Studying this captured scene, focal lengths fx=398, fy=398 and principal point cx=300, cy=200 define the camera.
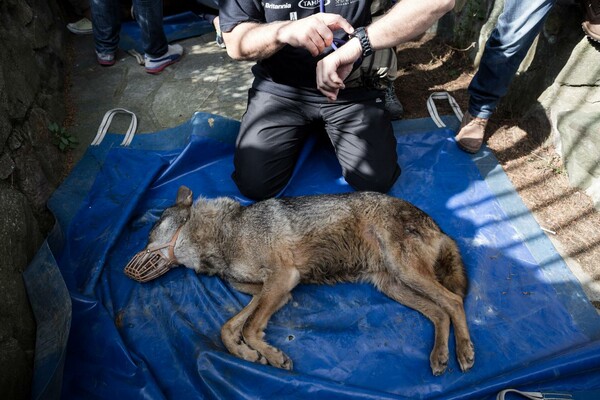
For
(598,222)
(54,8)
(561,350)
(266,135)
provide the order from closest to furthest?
1. (561,350)
2. (598,222)
3. (266,135)
4. (54,8)

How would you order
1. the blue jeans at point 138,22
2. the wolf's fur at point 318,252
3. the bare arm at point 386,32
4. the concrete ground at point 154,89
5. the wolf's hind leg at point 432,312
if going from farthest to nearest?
the blue jeans at point 138,22 → the concrete ground at point 154,89 → the wolf's fur at point 318,252 → the bare arm at point 386,32 → the wolf's hind leg at point 432,312

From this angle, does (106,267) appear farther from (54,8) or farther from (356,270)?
(54,8)

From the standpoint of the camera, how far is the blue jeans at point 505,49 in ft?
11.9

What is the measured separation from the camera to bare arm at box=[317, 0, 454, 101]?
Answer: 9.45 ft

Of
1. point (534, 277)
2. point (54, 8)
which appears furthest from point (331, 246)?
point (54, 8)

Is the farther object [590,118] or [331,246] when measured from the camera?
[590,118]

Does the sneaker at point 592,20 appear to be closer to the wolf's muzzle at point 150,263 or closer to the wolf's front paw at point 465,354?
the wolf's front paw at point 465,354

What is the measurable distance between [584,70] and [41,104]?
18.9ft

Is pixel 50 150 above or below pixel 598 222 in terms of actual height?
above

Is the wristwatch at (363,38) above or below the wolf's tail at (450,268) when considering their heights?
above

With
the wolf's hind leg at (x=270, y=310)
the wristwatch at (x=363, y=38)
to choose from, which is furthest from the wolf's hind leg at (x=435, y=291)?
the wristwatch at (x=363, y=38)

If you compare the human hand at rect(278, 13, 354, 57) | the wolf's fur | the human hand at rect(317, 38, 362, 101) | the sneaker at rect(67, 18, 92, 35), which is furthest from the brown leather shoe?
the sneaker at rect(67, 18, 92, 35)

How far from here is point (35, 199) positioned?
3650 millimetres

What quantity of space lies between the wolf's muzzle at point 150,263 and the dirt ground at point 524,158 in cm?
328
